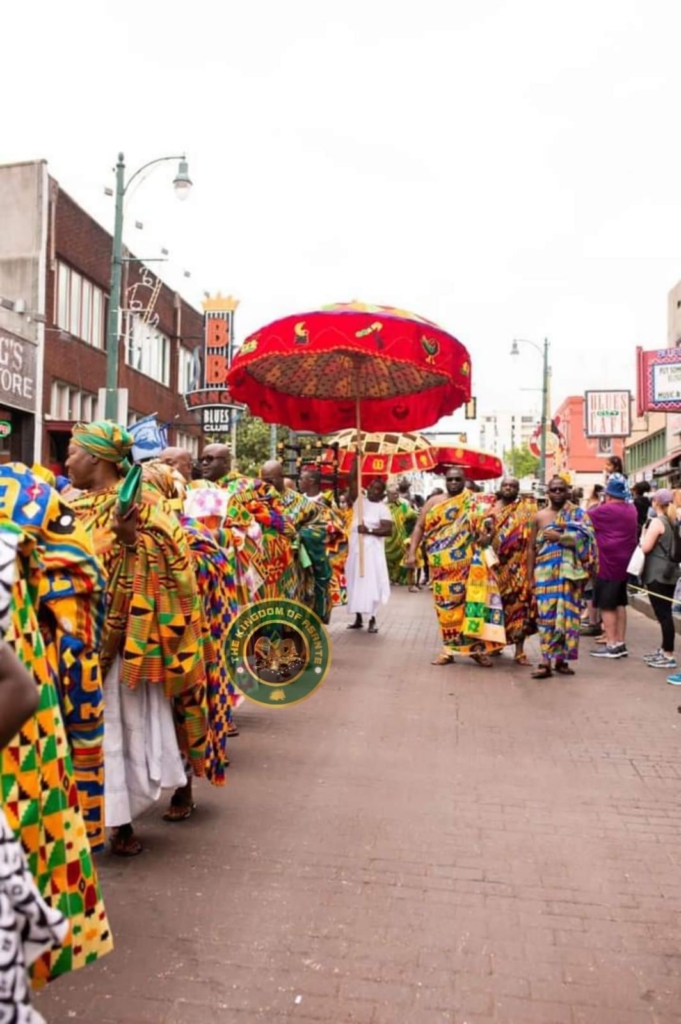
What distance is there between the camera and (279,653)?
834 cm

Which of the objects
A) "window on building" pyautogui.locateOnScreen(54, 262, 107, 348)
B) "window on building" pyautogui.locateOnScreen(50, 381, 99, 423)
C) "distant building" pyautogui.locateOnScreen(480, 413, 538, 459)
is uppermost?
"distant building" pyautogui.locateOnScreen(480, 413, 538, 459)

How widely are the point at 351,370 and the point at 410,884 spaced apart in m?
6.70

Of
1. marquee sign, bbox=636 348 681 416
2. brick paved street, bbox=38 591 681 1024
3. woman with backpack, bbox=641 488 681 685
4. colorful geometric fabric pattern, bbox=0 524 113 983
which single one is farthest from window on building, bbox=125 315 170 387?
colorful geometric fabric pattern, bbox=0 524 113 983

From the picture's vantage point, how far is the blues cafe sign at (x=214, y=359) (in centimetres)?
3234

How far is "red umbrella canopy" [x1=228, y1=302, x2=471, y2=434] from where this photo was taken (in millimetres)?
7695

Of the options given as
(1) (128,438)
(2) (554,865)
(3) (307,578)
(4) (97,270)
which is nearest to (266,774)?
(2) (554,865)

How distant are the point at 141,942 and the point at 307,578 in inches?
236

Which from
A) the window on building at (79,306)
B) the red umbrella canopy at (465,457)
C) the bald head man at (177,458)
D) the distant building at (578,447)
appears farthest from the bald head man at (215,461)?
the distant building at (578,447)

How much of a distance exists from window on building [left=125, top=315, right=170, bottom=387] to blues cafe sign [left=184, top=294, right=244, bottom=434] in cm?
116

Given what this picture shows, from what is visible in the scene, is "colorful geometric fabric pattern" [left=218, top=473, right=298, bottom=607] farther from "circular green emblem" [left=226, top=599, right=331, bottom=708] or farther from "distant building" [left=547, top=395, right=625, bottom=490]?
"distant building" [left=547, top=395, right=625, bottom=490]

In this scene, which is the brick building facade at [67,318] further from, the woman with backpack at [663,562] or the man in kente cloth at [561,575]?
the woman with backpack at [663,562]

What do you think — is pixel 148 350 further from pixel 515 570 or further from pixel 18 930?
pixel 18 930

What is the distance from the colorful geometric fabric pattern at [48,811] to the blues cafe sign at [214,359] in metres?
30.1

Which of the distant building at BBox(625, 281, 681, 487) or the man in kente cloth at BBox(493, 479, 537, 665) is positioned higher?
the distant building at BBox(625, 281, 681, 487)
